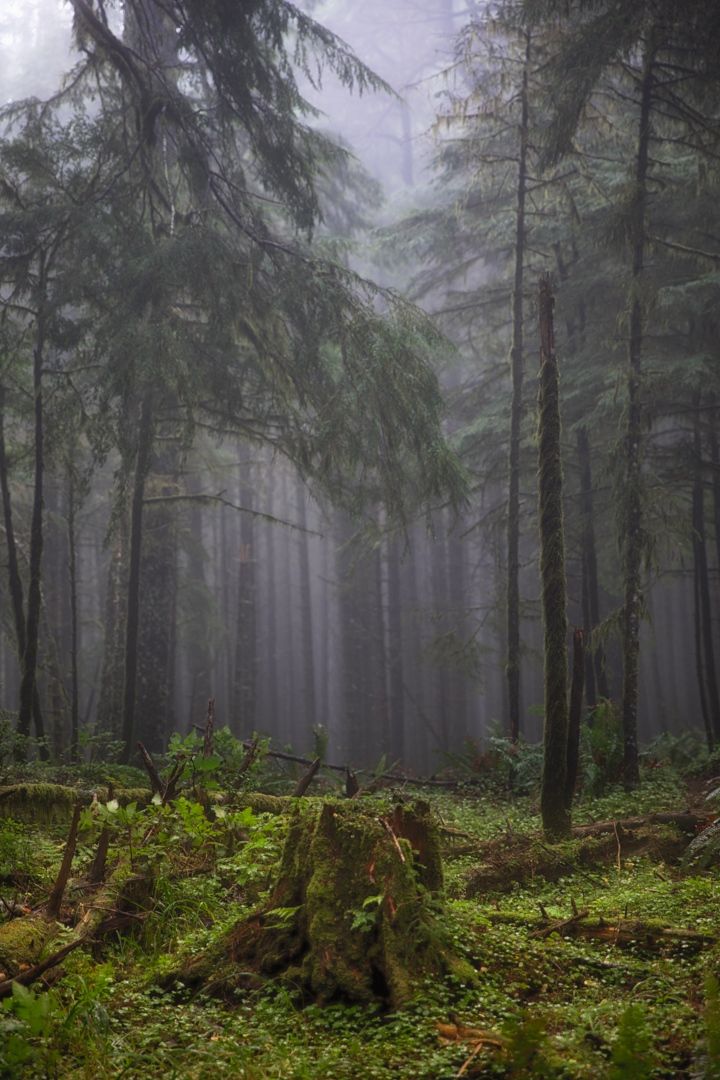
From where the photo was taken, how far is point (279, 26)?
9.85 meters

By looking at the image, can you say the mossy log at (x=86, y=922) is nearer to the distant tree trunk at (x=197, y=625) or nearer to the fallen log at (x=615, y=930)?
the fallen log at (x=615, y=930)

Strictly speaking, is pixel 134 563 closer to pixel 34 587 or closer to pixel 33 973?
pixel 34 587

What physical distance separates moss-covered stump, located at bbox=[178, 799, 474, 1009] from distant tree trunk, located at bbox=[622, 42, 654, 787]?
6828 mm

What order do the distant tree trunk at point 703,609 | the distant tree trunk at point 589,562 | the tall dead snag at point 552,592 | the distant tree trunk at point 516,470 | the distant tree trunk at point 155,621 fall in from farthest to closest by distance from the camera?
1. the distant tree trunk at point 589,562
2. the distant tree trunk at point 703,609
3. the distant tree trunk at point 155,621
4. the distant tree trunk at point 516,470
5. the tall dead snag at point 552,592

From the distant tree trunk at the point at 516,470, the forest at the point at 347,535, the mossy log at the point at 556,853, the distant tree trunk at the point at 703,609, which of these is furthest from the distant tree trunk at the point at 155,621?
the distant tree trunk at the point at 703,609

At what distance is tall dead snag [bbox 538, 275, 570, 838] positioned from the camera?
259 inches

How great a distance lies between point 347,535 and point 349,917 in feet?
62.7

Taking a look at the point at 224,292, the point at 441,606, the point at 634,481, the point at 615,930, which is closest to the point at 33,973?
the point at 615,930

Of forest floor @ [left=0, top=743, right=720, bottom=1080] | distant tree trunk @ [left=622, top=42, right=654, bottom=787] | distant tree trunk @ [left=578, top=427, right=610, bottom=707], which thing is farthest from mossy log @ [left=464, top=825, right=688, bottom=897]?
distant tree trunk @ [left=578, top=427, right=610, bottom=707]

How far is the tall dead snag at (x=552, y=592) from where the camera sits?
6.59 metres

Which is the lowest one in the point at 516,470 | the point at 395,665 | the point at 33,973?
the point at 33,973

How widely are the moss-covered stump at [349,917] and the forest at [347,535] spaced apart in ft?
0.05

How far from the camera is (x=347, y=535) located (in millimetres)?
22781

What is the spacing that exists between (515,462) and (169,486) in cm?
569
